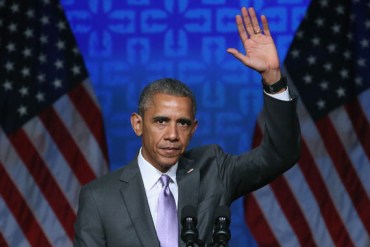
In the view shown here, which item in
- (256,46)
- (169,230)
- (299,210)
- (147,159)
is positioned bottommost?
(299,210)

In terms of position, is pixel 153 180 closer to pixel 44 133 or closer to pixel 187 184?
pixel 187 184

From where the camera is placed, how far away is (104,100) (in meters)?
4.48

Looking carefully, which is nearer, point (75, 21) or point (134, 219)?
point (134, 219)

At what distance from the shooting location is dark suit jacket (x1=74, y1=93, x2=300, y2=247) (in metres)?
2.04

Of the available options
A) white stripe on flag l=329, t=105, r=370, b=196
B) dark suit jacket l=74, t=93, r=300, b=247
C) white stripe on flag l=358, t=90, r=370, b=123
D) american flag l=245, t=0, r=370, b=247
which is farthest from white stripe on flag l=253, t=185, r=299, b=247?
dark suit jacket l=74, t=93, r=300, b=247

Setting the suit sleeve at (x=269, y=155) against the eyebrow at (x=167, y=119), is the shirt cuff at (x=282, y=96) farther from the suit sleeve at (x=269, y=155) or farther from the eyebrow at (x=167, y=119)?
the eyebrow at (x=167, y=119)

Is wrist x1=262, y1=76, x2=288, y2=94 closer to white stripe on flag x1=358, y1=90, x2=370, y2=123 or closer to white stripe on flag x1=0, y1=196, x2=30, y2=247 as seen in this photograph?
white stripe on flag x1=358, y1=90, x2=370, y2=123

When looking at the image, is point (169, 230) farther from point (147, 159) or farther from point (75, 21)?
point (75, 21)

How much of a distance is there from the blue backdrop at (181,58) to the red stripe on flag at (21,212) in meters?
0.57

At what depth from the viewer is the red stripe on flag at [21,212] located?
4.30 metres

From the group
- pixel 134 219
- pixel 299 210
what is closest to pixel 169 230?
pixel 134 219

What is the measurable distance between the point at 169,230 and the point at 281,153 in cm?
38

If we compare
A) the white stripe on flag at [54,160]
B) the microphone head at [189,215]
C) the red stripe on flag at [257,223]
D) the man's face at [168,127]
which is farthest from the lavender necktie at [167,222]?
the white stripe on flag at [54,160]

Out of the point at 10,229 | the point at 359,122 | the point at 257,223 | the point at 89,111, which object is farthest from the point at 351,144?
the point at 10,229
